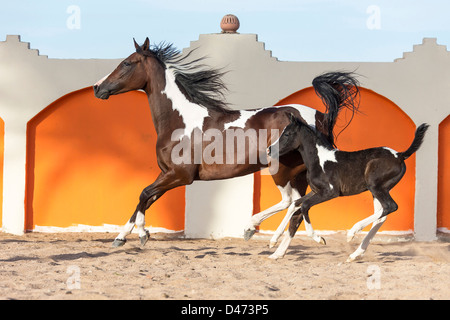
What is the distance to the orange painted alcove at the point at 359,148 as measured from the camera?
380 inches

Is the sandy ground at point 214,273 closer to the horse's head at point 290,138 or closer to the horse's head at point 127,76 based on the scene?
the horse's head at point 290,138

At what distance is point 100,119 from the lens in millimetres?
9977

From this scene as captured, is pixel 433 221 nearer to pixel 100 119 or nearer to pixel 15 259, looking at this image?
pixel 100 119

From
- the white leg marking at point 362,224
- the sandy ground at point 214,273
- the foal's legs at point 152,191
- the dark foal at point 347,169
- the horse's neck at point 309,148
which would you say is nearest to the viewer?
the sandy ground at point 214,273

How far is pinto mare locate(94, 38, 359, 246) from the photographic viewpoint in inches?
265

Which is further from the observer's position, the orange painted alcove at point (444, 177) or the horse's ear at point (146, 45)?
the orange painted alcove at point (444, 177)

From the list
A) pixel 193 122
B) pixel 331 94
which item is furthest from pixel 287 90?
pixel 193 122

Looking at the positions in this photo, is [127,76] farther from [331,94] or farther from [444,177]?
[444,177]

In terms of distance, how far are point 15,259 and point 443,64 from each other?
6.95 meters

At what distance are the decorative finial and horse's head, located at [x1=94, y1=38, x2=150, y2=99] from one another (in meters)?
3.04

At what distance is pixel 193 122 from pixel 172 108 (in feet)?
0.96

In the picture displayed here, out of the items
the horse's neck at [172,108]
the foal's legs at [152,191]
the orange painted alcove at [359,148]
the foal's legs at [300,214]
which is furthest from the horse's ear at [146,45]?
the orange painted alcove at [359,148]

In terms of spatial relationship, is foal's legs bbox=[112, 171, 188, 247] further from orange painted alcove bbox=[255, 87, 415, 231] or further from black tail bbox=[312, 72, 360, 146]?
orange painted alcove bbox=[255, 87, 415, 231]

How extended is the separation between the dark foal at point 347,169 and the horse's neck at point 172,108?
1054mm
